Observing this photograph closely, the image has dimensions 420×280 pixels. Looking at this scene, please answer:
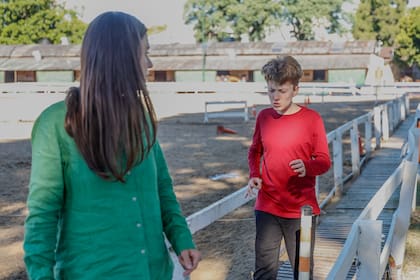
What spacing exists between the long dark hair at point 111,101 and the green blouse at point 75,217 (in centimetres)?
4

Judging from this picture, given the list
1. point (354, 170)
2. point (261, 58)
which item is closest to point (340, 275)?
point (354, 170)

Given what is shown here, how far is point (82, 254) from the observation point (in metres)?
2.00

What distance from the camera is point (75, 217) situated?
202 centimetres

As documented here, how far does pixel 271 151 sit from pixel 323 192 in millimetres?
5458

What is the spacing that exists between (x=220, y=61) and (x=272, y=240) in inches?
2158

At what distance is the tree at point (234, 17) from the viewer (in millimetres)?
71625

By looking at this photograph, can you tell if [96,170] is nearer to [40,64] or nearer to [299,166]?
[299,166]

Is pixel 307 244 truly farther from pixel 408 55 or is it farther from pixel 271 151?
pixel 408 55

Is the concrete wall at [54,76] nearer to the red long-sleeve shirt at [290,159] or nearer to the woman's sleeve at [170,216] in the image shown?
the red long-sleeve shirt at [290,159]

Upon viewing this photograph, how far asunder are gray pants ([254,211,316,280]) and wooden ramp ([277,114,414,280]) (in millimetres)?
1178

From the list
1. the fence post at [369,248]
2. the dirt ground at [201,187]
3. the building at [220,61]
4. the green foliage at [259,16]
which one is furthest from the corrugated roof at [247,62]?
the fence post at [369,248]

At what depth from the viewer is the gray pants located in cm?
375

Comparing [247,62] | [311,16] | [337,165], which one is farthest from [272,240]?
[311,16]

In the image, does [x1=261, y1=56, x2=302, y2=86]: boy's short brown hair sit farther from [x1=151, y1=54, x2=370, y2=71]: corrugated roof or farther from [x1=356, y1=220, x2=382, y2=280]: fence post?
[x1=151, y1=54, x2=370, y2=71]: corrugated roof
